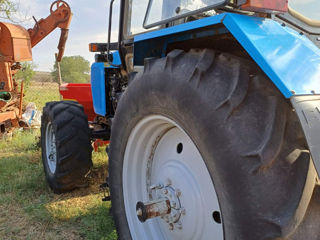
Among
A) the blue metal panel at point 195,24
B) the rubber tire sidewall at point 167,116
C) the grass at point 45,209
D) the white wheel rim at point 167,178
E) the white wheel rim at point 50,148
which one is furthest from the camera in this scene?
the white wheel rim at point 50,148

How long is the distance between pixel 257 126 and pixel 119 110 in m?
1.00

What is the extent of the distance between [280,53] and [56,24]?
24.4 ft

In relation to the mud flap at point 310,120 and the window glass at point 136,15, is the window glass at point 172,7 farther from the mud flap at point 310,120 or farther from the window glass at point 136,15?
the mud flap at point 310,120

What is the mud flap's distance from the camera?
0.95m

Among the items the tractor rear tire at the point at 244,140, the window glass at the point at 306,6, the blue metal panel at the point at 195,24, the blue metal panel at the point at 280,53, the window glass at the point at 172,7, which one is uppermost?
the window glass at the point at 172,7

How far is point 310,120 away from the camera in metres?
0.97

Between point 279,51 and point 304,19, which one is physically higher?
point 304,19

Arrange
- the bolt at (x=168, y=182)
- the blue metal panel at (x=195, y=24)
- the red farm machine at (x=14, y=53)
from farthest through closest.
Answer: the red farm machine at (x=14, y=53) < the bolt at (x=168, y=182) < the blue metal panel at (x=195, y=24)

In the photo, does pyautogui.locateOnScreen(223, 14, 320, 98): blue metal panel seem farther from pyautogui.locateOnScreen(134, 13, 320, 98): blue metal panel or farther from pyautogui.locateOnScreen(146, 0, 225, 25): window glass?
pyautogui.locateOnScreen(146, 0, 225, 25): window glass

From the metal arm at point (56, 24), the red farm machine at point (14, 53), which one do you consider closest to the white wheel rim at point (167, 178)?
the red farm machine at point (14, 53)

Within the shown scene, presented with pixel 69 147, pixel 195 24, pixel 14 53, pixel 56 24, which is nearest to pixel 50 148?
pixel 69 147

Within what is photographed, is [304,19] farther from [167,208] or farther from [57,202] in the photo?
[57,202]

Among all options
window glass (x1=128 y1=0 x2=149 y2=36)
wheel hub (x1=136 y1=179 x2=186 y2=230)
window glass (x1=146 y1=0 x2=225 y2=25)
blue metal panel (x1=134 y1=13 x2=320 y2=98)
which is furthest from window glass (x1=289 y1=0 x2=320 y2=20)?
wheel hub (x1=136 y1=179 x2=186 y2=230)

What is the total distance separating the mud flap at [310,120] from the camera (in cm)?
95
